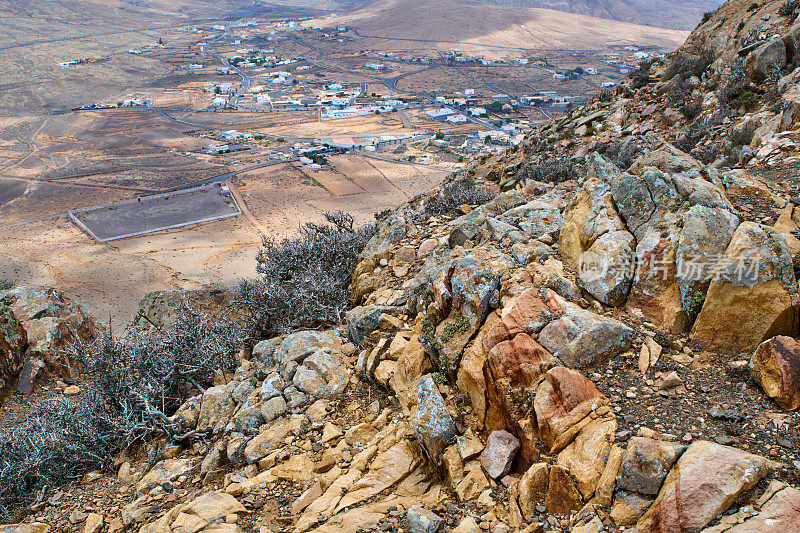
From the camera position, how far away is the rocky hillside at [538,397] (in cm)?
357

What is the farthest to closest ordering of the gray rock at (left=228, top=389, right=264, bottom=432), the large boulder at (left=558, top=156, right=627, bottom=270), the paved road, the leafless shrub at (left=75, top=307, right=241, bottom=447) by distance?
1. the paved road
2. the leafless shrub at (left=75, top=307, right=241, bottom=447)
3. the gray rock at (left=228, top=389, right=264, bottom=432)
4. the large boulder at (left=558, top=156, right=627, bottom=270)

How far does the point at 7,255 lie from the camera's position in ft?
91.5

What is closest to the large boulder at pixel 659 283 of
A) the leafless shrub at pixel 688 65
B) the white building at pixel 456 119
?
the leafless shrub at pixel 688 65

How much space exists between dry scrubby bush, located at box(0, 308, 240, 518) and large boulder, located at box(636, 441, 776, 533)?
5524 mm

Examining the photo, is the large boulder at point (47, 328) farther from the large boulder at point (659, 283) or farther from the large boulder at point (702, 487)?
the large boulder at point (702, 487)

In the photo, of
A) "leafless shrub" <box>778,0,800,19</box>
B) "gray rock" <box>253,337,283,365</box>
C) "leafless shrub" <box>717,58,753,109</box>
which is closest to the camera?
"gray rock" <box>253,337,283,365</box>

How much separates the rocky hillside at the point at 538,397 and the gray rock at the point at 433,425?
0.06ft

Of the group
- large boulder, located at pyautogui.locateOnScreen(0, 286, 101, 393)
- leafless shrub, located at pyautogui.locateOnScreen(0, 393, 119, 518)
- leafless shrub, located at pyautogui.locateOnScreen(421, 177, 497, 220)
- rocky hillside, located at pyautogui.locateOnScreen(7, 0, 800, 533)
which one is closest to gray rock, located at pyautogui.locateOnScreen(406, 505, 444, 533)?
rocky hillside, located at pyautogui.locateOnScreen(7, 0, 800, 533)

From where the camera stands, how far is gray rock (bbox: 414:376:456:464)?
4.66m

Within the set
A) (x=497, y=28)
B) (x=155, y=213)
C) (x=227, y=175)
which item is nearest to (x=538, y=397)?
(x=155, y=213)

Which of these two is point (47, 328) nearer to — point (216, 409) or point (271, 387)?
point (216, 409)

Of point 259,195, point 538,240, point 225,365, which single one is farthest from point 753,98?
point 259,195

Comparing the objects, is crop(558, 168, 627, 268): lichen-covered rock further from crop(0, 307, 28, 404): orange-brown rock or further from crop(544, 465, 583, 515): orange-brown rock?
crop(0, 307, 28, 404): orange-brown rock

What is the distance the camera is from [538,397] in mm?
4281
